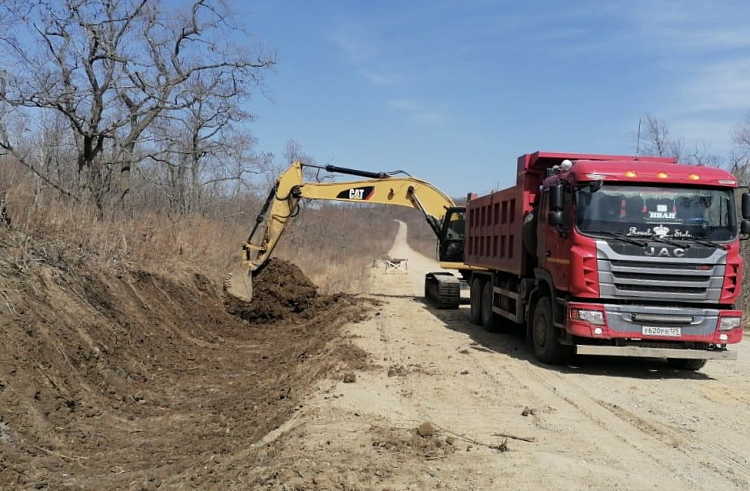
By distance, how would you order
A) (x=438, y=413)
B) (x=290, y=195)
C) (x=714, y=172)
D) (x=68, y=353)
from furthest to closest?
(x=290, y=195) < (x=714, y=172) < (x=68, y=353) < (x=438, y=413)

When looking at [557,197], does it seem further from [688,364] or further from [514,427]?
[514,427]

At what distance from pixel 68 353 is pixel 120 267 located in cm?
469

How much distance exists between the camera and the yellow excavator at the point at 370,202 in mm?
16750

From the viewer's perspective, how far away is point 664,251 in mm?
8641

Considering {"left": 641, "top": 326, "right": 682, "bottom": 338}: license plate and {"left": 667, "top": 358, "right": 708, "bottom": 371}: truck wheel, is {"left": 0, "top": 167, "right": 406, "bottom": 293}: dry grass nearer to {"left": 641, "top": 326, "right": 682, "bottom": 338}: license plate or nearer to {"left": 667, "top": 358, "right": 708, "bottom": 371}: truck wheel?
{"left": 641, "top": 326, "right": 682, "bottom": 338}: license plate

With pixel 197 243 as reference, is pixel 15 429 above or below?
below

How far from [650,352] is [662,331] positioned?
0.32m

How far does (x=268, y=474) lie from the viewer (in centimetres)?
495

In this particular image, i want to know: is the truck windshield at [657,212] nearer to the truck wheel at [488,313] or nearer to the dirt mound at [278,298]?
the truck wheel at [488,313]

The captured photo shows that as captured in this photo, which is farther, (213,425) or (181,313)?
(181,313)

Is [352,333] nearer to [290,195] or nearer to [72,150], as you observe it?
[290,195]

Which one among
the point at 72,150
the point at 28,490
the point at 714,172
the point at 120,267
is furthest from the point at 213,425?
the point at 72,150

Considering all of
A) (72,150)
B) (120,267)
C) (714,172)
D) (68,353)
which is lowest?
(68,353)

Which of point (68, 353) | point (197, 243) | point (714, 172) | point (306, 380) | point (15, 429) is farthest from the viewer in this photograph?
point (197, 243)
